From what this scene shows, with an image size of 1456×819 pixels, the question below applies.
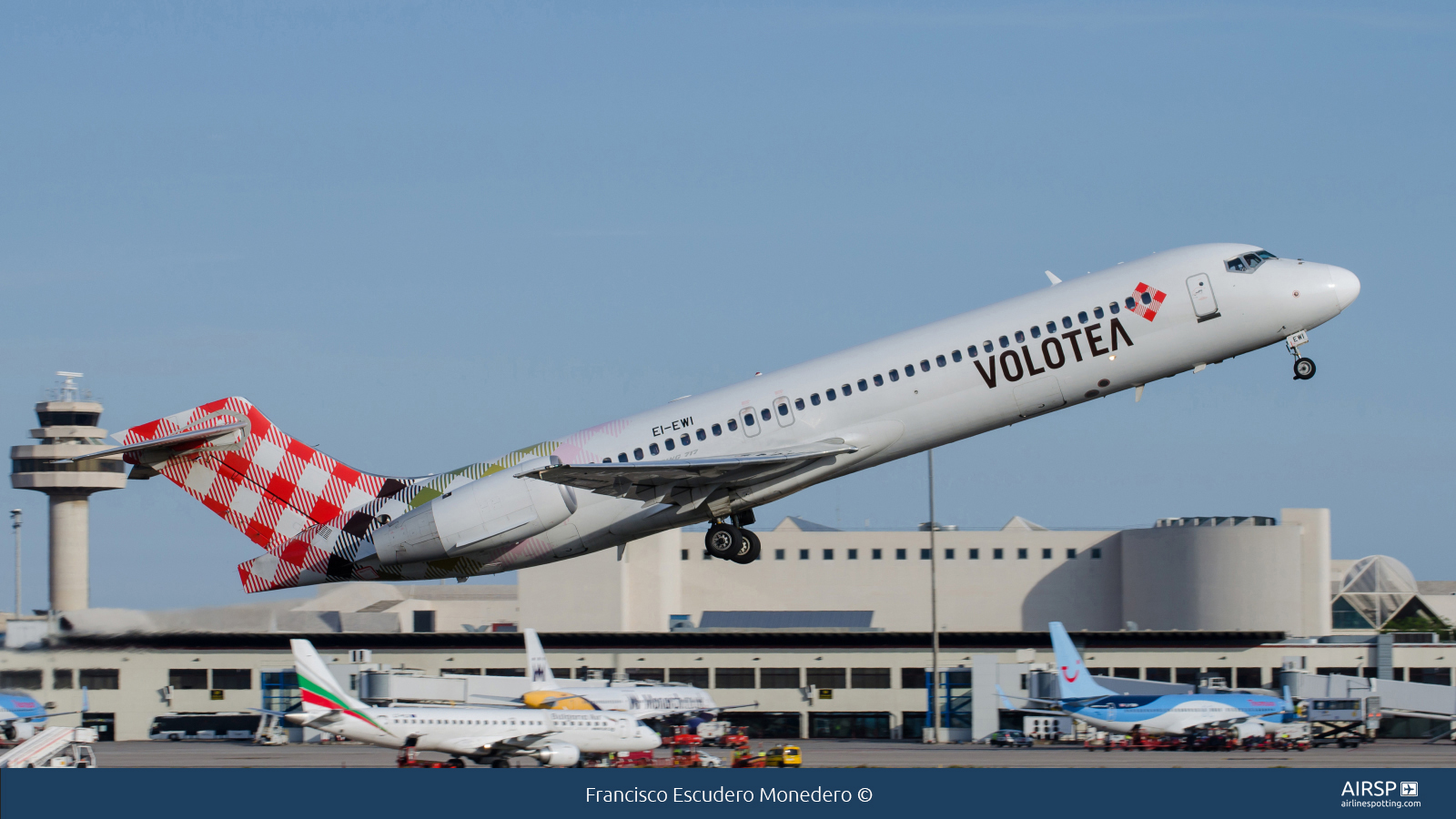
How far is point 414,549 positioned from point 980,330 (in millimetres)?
13692

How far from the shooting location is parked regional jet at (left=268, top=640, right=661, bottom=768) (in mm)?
45219

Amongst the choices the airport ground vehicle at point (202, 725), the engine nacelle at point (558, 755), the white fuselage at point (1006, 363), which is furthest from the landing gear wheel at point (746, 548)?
the airport ground vehicle at point (202, 725)

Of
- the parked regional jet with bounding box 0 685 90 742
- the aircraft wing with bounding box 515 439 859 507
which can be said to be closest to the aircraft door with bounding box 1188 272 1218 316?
the aircraft wing with bounding box 515 439 859 507

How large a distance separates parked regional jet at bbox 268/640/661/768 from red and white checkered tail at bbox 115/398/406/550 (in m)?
9.03

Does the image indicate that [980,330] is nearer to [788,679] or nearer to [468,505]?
[468,505]

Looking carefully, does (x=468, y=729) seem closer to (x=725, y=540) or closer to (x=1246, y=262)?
(x=725, y=540)

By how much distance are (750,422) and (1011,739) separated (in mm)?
33363

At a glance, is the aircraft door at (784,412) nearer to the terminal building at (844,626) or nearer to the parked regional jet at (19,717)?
the terminal building at (844,626)

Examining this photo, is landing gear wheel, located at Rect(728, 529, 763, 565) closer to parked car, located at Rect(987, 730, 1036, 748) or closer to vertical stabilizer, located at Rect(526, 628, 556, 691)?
vertical stabilizer, located at Rect(526, 628, 556, 691)

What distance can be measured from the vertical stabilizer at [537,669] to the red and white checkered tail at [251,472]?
2244cm

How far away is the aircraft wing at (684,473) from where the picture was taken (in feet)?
108

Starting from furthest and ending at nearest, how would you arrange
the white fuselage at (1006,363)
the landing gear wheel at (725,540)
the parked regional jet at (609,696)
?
the parked regional jet at (609,696) < the landing gear wheel at (725,540) < the white fuselage at (1006,363)

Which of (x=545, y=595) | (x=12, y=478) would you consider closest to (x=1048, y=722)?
(x=545, y=595)

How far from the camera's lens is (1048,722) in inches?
2450
